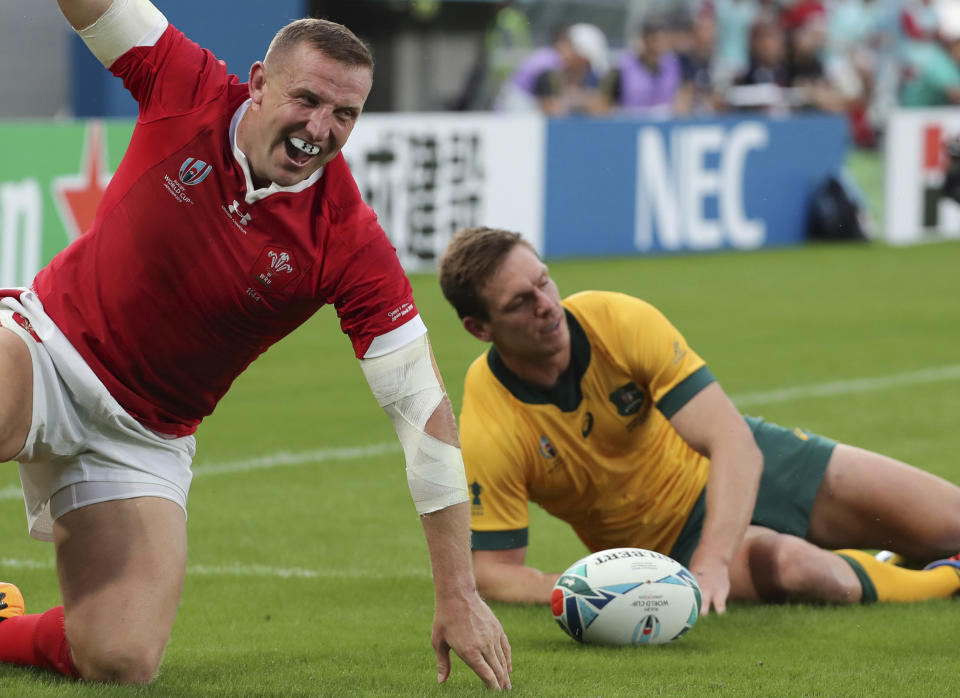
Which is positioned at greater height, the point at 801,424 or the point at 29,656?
the point at 29,656

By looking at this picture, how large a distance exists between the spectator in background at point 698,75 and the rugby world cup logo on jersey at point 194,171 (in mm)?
15697

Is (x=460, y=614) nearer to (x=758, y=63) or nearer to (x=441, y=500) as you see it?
(x=441, y=500)

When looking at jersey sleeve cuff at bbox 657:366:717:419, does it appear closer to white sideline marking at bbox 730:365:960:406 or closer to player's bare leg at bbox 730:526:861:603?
player's bare leg at bbox 730:526:861:603

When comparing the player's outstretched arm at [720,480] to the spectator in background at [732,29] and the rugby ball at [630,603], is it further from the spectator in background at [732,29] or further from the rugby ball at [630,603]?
the spectator in background at [732,29]

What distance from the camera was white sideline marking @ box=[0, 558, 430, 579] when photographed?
609cm

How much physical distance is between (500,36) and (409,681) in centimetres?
2052

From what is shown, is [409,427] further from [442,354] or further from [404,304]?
[442,354]

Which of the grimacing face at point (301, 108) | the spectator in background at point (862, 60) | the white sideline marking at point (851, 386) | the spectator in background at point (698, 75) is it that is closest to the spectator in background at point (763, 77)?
the spectator in background at point (698, 75)

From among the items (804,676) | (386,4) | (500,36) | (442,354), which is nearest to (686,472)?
(804,676)

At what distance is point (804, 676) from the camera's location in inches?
180

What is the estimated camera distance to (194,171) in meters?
4.41

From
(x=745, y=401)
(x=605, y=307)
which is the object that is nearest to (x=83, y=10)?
(x=605, y=307)

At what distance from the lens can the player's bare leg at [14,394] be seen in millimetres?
4227

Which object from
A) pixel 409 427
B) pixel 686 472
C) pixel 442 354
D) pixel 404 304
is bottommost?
pixel 442 354
